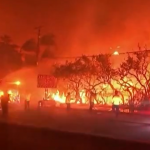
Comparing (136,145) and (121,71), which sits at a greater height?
(121,71)

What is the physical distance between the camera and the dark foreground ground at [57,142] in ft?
33.7

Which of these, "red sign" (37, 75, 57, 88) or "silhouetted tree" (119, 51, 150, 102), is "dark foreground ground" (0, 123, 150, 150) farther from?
"red sign" (37, 75, 57, 88)

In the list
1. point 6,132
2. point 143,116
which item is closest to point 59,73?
point 143,116

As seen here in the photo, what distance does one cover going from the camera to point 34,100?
4050 centimetres

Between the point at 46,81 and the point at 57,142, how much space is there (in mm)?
23340

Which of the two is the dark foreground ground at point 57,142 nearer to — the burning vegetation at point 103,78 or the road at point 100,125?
the road at point 100,125

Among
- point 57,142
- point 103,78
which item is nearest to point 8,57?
point 103,78

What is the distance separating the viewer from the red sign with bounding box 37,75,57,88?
112 feet

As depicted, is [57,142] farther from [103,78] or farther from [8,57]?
[8,57]

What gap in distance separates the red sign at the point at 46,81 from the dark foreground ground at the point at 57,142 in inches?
803

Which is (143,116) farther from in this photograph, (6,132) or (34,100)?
(34,100)

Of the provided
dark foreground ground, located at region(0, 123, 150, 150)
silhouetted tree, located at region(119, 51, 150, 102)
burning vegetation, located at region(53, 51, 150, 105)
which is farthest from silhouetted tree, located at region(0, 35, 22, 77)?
dark foreground ground, located at region(0, 123, 150, 150)

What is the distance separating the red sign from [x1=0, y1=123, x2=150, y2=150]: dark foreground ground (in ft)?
67.0

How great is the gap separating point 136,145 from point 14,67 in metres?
43.6
